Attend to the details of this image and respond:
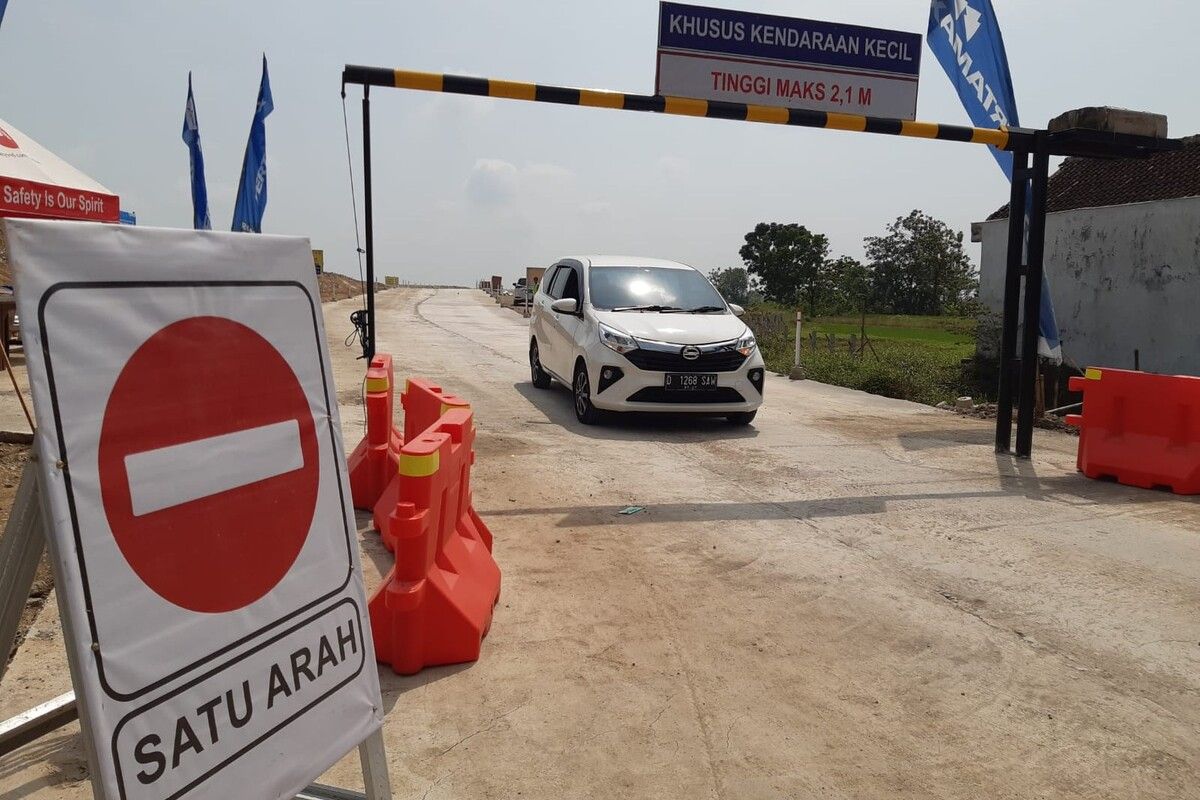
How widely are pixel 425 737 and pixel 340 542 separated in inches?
42.9


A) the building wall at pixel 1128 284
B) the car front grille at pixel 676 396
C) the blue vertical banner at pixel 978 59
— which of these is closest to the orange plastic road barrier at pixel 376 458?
the car front grille at pixel 676 396

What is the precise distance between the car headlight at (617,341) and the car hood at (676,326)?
0.25ft

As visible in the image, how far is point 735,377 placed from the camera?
885cm

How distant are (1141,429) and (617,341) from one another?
4623 mm

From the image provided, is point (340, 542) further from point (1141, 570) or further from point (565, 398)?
point (565, 398)

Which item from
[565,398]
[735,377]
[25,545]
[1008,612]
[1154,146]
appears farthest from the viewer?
[565,398]

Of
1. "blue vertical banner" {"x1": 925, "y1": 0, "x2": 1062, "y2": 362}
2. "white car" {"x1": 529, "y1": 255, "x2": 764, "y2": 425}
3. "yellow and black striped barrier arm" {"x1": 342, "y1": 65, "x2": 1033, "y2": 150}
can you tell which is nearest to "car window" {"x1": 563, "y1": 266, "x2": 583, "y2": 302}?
"white car" {"x1": 529, "y1": 255, "x2": 764, "y2": 425}

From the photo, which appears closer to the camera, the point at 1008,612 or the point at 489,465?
the point at 1008,612

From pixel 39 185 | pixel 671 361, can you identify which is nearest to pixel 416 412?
pixel 671 361

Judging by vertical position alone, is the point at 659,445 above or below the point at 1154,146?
below

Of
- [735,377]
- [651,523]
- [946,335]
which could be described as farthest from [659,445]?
[946,335]

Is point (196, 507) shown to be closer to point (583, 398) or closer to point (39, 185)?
point (583, 398)

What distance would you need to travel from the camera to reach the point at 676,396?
8.72 metres

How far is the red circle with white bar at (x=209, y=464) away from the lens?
68.7 inches
